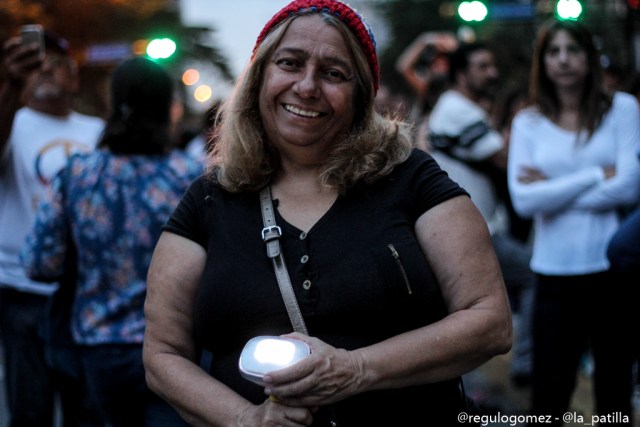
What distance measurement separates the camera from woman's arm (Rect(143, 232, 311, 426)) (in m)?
2.60

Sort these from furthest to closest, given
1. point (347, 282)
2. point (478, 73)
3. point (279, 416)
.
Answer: point (478, 73) → point (347, 282) → point (279, 416)

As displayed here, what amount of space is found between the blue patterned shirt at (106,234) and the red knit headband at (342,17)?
1.22m

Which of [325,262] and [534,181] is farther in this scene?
[534,181]

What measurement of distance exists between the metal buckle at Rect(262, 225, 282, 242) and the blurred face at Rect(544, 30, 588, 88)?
105 inches

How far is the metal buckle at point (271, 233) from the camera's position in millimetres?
2604

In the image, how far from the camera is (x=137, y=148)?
156 inches

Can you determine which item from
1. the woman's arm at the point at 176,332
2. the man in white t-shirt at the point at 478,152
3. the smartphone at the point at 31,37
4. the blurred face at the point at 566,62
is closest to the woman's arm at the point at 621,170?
the blurred face at the point at 566,62

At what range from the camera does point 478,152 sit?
575 cm

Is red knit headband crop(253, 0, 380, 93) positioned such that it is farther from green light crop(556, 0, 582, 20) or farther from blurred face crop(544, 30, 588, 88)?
green light crop(556, 0, 582, 20)

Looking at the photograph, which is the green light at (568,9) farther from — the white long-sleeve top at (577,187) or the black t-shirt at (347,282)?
the black t-shirt at (347,282)

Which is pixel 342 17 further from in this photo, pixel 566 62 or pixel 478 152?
pixel 478 152

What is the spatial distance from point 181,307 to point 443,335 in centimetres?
83

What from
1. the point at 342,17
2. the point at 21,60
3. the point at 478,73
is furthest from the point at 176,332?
the point at 478,73

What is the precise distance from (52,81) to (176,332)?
301cm
